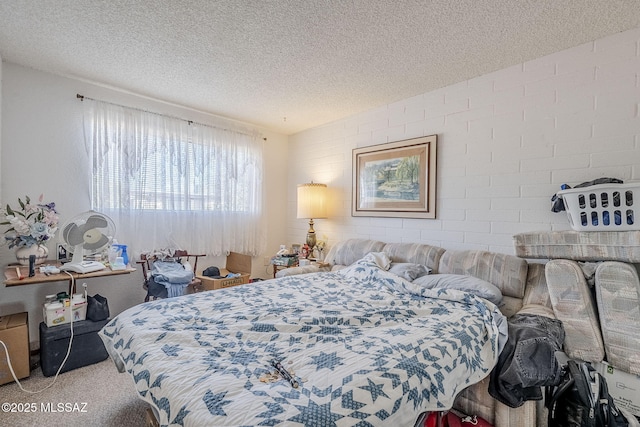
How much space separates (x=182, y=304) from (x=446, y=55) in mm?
2570

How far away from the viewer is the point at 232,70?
8.19ft

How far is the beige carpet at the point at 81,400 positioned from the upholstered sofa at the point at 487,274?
1.52 meters

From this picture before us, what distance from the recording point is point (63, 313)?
→ 2.31 metres

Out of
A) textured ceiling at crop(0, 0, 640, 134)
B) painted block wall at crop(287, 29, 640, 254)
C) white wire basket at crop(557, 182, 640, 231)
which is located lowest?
white wire basket at crop(557, 182, 640, 231)

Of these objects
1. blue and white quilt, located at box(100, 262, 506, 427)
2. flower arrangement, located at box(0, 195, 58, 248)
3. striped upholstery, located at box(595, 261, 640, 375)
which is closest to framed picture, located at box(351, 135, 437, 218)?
blue and white quilt, located at box(100, 262, 506, 427)

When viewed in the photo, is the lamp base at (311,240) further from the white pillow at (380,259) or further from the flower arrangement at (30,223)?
the flower arrangement at (30,223)

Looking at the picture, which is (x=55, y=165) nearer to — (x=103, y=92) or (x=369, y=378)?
(x=103, y=92)

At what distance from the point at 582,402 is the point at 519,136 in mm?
1822

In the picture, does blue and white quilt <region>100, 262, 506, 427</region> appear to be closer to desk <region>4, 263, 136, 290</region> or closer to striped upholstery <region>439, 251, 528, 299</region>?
striped upholstery <region>439, 251, 528, 299</region>

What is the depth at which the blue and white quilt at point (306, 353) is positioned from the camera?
3.21 ft

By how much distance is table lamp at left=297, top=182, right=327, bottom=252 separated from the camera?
145 inches

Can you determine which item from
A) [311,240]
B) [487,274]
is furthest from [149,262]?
[487,274]

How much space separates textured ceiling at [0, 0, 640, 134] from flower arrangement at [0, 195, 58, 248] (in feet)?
3.95

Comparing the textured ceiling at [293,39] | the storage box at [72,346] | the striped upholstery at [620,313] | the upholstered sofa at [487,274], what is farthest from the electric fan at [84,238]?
the striped upholstery at [620,313]
